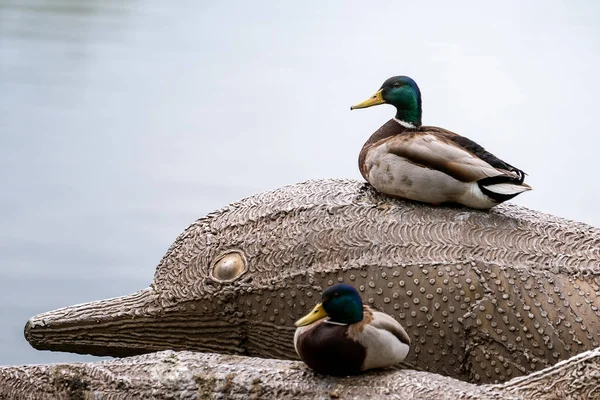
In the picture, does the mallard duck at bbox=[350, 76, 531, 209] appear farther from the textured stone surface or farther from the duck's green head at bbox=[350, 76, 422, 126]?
the textured stone surface

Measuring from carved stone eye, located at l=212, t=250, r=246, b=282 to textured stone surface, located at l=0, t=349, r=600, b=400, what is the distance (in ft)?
1.09

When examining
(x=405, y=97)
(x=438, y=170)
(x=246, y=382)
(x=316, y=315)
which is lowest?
(x=246, y=382)

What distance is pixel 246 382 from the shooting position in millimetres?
2301

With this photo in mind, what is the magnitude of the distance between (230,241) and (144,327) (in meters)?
0.29

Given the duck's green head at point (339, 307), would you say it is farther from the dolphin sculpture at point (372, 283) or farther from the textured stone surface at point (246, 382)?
the dolphin sculpture at point (372, 283)

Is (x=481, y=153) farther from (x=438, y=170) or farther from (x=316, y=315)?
(x=316, y=315)

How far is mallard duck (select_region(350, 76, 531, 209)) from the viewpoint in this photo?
2643 millimetres

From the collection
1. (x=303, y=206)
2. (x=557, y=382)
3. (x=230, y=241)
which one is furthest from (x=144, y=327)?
(x=557, y=382)

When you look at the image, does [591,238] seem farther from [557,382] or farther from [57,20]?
[57,20]

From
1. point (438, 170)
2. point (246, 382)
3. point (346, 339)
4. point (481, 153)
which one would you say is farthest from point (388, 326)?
point (481, 153)

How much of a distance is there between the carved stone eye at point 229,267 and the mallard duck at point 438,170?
1.16 ft

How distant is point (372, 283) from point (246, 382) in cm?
45

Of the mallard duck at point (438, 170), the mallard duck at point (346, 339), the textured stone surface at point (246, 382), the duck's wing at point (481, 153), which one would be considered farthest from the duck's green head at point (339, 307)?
the duck's wing at point (481, 153)

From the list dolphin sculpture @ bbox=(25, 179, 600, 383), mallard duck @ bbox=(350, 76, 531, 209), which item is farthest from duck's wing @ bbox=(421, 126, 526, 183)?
dolphin sculpture @ bbox=(25, 179, 600, 383)
